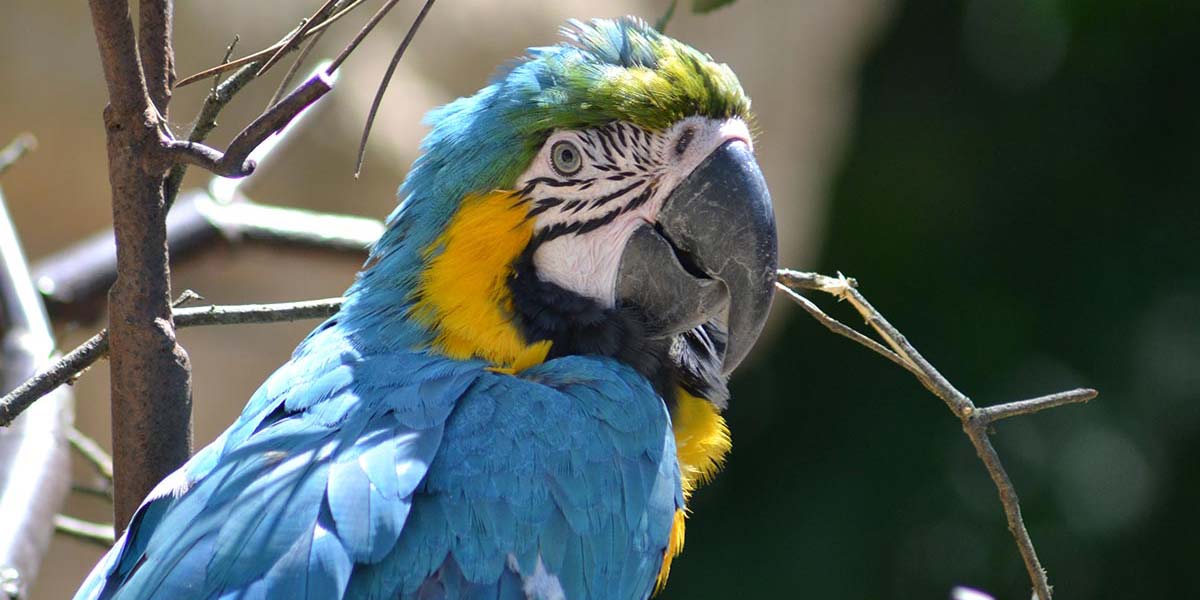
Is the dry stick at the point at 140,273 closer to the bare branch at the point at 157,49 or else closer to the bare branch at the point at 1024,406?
the bare branch at the point at 157,49

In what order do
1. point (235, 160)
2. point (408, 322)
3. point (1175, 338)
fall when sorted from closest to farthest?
point (235, 160) < point (408, 322) < point (1175, 338)

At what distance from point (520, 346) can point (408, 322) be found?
149 millimetres

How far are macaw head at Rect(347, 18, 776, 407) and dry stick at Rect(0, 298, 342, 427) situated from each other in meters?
0.16

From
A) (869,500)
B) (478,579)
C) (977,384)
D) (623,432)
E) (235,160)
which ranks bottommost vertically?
(869,500)

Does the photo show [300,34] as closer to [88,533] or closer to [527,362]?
[527,362]

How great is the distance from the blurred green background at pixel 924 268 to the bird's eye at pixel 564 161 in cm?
254

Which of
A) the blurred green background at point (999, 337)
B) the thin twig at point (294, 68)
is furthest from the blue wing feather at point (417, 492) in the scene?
the blurred green background at point (999, 337)

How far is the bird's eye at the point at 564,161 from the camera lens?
1.64 meters

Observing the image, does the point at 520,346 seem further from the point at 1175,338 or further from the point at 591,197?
the point at 1175,338

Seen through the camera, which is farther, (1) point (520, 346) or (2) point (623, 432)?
(1) point (520, 346)

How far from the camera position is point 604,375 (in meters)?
1.58

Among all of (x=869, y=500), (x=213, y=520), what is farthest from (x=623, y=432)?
(x=869, y=500)

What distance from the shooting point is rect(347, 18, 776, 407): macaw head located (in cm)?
162

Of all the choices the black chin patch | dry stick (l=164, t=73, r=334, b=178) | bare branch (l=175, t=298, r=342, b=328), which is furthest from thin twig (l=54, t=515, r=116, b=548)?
dry stick (l=164, t=73, r=334, b=178)
